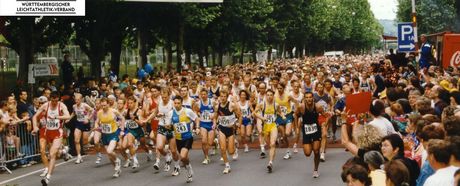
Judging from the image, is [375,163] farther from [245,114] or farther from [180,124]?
[245,114]

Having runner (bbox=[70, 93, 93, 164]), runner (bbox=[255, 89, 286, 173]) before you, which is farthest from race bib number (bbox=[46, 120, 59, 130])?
runner (bbox=[255, 89, 286, 173])

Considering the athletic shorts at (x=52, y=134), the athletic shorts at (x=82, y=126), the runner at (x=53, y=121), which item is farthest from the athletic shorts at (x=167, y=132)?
the athletic shorts at (x=82, y=126)

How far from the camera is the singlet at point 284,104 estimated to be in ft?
54.7

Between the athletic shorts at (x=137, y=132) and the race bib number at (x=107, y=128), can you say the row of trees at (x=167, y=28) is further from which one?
the race bib number at (x=107, y=128)

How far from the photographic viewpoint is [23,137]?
1747 centimetres

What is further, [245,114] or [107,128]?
[245,114]

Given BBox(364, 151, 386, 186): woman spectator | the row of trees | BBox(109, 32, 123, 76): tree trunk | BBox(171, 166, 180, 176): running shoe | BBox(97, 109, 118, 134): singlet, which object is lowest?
BBox(171, 166, 180, 176): running shoe

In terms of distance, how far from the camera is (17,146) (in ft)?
56.0

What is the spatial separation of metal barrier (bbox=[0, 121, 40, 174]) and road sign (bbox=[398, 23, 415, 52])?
1064 cm

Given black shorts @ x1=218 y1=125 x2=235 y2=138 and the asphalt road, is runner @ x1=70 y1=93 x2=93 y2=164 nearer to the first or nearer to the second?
the asphalt road

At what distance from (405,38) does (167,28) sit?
20.9m

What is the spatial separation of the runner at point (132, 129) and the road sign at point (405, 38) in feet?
28.5

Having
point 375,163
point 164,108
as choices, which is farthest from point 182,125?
point 375,163

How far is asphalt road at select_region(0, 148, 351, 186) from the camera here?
543 inches
